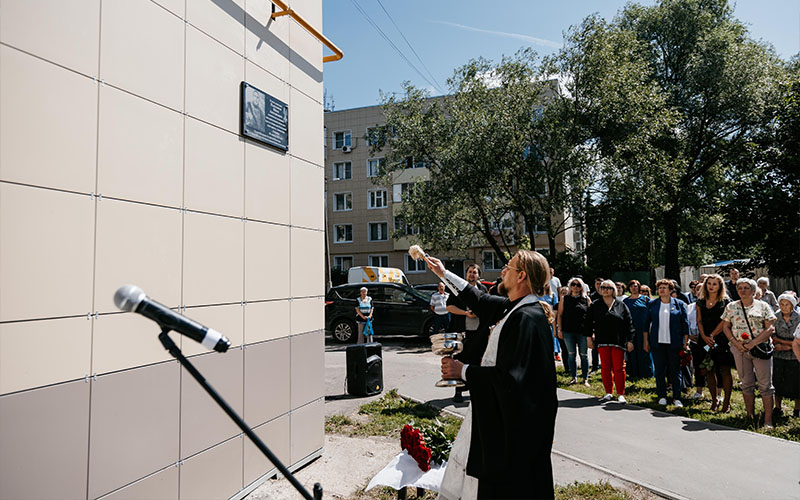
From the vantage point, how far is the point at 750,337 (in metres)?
6.98

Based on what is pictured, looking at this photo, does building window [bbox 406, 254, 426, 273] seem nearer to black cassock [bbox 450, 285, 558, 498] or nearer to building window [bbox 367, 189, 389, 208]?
building window [bbox 367, 189, 389, 208]

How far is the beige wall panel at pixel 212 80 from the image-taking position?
13.3 ft

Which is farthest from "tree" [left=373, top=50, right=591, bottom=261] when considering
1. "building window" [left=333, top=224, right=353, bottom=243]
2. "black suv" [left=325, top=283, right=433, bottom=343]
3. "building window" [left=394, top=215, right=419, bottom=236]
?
"building window" [left=333, top=224, right=353, bottom=243]

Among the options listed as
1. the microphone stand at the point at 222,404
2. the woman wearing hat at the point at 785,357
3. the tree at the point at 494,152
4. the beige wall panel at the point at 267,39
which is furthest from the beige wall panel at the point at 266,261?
the tree at the point at 494,152

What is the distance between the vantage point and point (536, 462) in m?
2.76

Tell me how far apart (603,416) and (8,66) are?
25.1 feet

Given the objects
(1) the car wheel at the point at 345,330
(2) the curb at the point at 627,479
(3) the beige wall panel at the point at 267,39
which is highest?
(3) the beige wall panel at the point at 267,39

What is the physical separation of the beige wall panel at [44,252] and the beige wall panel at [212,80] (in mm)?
1364

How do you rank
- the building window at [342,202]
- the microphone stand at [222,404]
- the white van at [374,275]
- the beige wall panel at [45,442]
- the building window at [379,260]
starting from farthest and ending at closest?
1. the building window at [342,202]
2. the building window at [379,260]
3. the white van at [374,275]
4. the beige wall panel at [45,442]
5. the microphone stand at [222,404]

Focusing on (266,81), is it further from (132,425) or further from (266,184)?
(132,425)

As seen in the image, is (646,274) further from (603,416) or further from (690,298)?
(603,416)

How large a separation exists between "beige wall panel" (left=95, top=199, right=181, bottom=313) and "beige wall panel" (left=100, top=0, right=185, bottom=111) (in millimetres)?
841

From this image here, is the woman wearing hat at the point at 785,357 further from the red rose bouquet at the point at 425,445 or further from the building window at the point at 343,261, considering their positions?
the building window at the point at 343,261

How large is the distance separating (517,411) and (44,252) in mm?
2745
